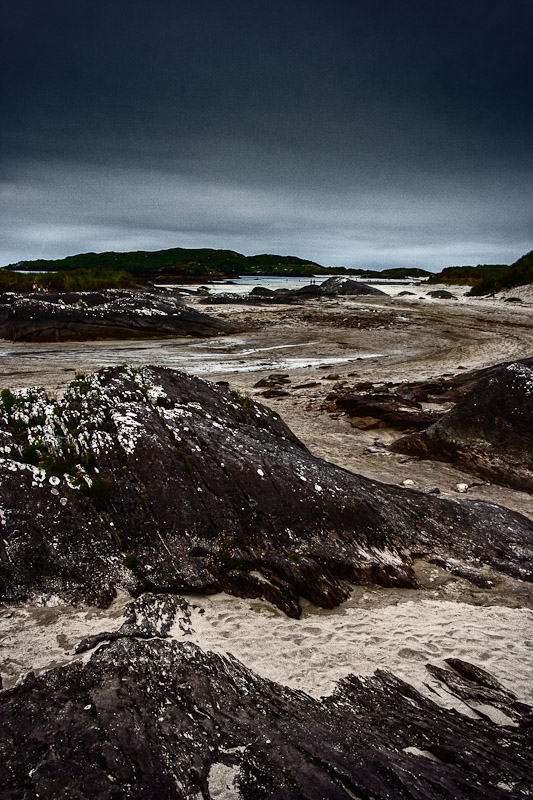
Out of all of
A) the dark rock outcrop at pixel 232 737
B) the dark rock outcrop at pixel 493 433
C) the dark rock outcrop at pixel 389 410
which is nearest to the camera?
the dark rock outcrop at pixel 232 737

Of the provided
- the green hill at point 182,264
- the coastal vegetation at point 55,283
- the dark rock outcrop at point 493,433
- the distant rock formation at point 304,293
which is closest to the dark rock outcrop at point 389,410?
the dark rock outcrop at point 493,433

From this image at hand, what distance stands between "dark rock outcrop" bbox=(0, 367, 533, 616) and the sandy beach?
10.7 inches

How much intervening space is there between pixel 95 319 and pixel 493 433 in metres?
20.4

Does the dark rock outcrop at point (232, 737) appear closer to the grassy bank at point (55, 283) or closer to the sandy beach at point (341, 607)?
the sandy beach at point (341, 607)

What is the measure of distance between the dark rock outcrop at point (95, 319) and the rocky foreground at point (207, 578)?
706 inches

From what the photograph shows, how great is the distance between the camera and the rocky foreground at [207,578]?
8.33 feet

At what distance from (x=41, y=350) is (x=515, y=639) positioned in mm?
20361

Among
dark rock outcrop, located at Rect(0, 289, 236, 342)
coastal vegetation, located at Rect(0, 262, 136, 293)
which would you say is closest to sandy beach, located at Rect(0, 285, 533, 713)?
dark rock outcrop, located at Rect(0, 289, 236, 342)

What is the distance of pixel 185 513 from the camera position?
4785 mm

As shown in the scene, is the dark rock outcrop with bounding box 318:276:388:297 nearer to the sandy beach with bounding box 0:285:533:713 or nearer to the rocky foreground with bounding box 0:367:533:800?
the sandy beach with bounding box 0:285:533:713

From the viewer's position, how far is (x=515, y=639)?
405 cm

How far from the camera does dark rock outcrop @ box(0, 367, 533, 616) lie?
13.9ft

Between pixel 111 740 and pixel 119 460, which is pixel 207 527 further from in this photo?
pixel 111 740

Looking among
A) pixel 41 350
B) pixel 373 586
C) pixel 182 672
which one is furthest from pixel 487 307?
pixel 182 672
